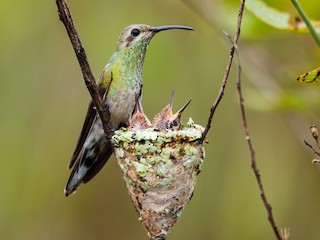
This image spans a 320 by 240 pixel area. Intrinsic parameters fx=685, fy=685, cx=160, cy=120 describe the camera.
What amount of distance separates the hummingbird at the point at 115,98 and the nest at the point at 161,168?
555 millimetres

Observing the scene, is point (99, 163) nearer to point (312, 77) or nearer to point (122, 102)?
point (122, 102)

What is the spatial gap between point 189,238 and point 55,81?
2.14 m

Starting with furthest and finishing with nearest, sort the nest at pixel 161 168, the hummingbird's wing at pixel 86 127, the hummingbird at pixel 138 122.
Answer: the hummingbird's wing at pixel 86 127, the hummingbird at pixel 138 122, the nest at pixel 161 168

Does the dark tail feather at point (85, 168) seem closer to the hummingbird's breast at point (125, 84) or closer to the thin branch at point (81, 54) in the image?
the hummingbird's breast at point (125, 84)

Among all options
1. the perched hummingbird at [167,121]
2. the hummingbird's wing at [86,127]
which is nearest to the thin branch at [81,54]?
the perched hummingbird at [167,121]

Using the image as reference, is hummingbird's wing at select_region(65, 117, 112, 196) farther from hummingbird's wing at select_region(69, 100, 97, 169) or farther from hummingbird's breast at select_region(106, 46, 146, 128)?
hummingbird's breast at select_region(106, 46, 146, 128)

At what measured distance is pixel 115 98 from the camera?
170 inches

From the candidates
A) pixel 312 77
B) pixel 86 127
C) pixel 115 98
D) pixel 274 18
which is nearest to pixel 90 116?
pixel 86 127

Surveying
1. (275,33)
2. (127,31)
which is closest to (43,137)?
(127,31)

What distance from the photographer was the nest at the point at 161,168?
3.59 meters

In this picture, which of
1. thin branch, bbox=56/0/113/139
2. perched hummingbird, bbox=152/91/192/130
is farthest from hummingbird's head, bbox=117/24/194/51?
thin branch, bbox=56/0/113/139

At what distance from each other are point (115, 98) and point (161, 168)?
2.65ft

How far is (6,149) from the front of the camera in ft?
21.8

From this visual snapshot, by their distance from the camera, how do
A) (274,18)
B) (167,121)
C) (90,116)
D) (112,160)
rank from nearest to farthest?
(274,18), (167,121), (90,116), (112,160)
